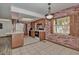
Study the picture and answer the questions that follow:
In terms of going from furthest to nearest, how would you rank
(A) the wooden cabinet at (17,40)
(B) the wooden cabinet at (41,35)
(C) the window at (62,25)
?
(B) the wooden cabinet at (41,35), (C) the window at (62,25), (A) the wooden cabinet at (17,40)

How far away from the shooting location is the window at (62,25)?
4.93 meters

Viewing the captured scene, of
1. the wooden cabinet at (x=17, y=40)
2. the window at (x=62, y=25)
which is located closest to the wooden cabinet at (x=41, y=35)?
the window at (x=62, y=25)

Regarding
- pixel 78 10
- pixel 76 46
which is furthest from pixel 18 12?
pixel 76 46

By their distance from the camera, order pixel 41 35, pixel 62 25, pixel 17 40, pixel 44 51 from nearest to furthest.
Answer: pixel 44 51 → pixel 17 40 → pixel 62 25 → pixel 41 35

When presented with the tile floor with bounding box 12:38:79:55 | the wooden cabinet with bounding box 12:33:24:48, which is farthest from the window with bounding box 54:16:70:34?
the wooden cabinet with bounding box 12:33:24:48

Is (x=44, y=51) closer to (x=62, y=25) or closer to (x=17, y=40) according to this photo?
(x=17, y=40)

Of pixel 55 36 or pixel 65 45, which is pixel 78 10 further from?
pixel 55 36

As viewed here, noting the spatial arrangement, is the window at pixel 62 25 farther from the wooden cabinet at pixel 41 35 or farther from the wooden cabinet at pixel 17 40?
the wooden cabinet at pixel 17 40

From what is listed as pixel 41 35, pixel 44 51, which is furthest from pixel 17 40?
pixel 41 35

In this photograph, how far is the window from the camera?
4.93 m

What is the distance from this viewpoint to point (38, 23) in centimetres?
835

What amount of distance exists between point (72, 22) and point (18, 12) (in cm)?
302

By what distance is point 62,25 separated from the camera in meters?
5.46

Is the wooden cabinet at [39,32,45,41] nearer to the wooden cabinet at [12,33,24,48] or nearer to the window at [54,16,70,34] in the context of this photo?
the window at [54,16,70,34]
